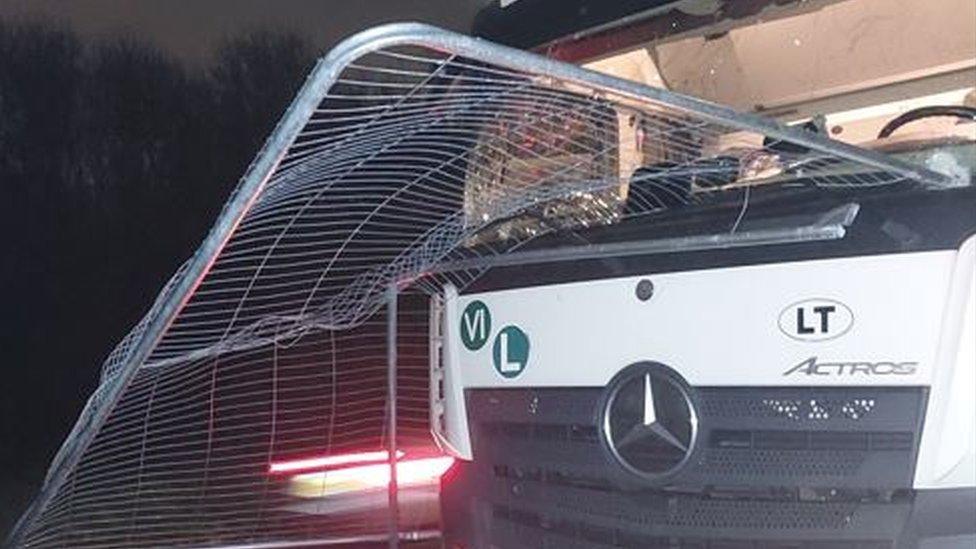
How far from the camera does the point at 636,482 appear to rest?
2.92m

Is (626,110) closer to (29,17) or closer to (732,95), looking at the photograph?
(732,95)

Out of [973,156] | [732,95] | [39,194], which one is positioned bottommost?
[973,156]

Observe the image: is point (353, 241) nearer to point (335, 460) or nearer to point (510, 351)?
point (335, 460)

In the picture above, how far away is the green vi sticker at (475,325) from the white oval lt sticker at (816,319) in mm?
970

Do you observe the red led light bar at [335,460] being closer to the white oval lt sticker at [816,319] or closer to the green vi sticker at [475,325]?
the green vi sticker at [475,325]

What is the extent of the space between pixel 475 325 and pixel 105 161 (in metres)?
6.28

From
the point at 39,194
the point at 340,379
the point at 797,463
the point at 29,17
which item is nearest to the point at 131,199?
the point at 39,194

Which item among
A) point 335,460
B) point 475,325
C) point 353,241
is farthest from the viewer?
point 335,460

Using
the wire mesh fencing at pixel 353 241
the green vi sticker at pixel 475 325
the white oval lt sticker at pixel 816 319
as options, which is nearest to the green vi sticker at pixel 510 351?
the green vi sticker at pixel 475 325

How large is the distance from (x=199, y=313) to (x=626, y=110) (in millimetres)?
1711

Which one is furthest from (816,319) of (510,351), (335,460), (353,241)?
(335,460)

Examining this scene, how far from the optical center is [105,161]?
9016 mm

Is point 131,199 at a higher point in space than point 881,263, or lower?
higher

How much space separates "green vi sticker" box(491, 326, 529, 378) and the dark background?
15.4 ft
